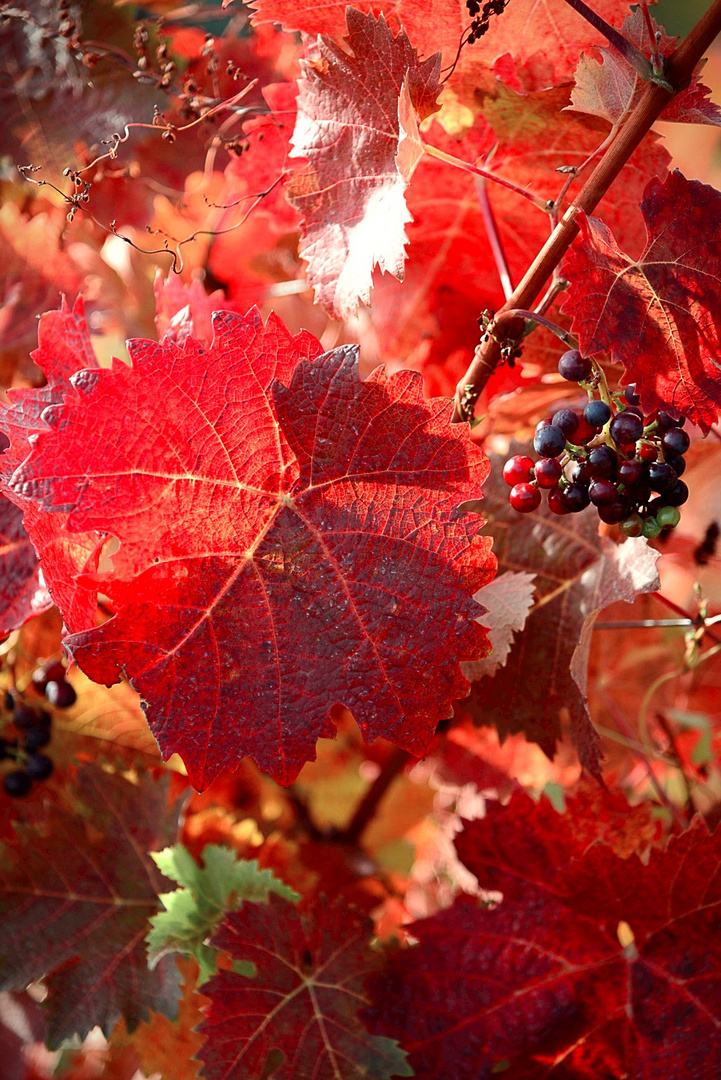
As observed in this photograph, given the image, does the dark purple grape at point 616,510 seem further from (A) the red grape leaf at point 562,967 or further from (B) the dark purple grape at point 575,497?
(A) the red grape leaf at point 562,967

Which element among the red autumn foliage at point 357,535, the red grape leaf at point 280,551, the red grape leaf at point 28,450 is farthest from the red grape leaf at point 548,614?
the red grape leaf at point 28,450

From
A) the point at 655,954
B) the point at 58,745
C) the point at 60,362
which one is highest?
the point at 60,362

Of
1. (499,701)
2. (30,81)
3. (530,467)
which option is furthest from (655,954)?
(30,81)

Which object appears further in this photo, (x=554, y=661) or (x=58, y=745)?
(x=58, y=745)

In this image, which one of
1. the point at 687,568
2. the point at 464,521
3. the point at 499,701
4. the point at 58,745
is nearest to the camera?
the point at 464,521

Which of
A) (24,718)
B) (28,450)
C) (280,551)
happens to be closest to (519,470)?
(280,551)

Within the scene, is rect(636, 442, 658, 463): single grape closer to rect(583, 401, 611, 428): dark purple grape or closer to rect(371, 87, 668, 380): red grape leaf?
rect(583, 401, 611, 428): dark purple grape

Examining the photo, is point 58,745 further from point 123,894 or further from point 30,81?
point 30,81

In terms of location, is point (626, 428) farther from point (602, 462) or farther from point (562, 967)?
point (562, 967)
